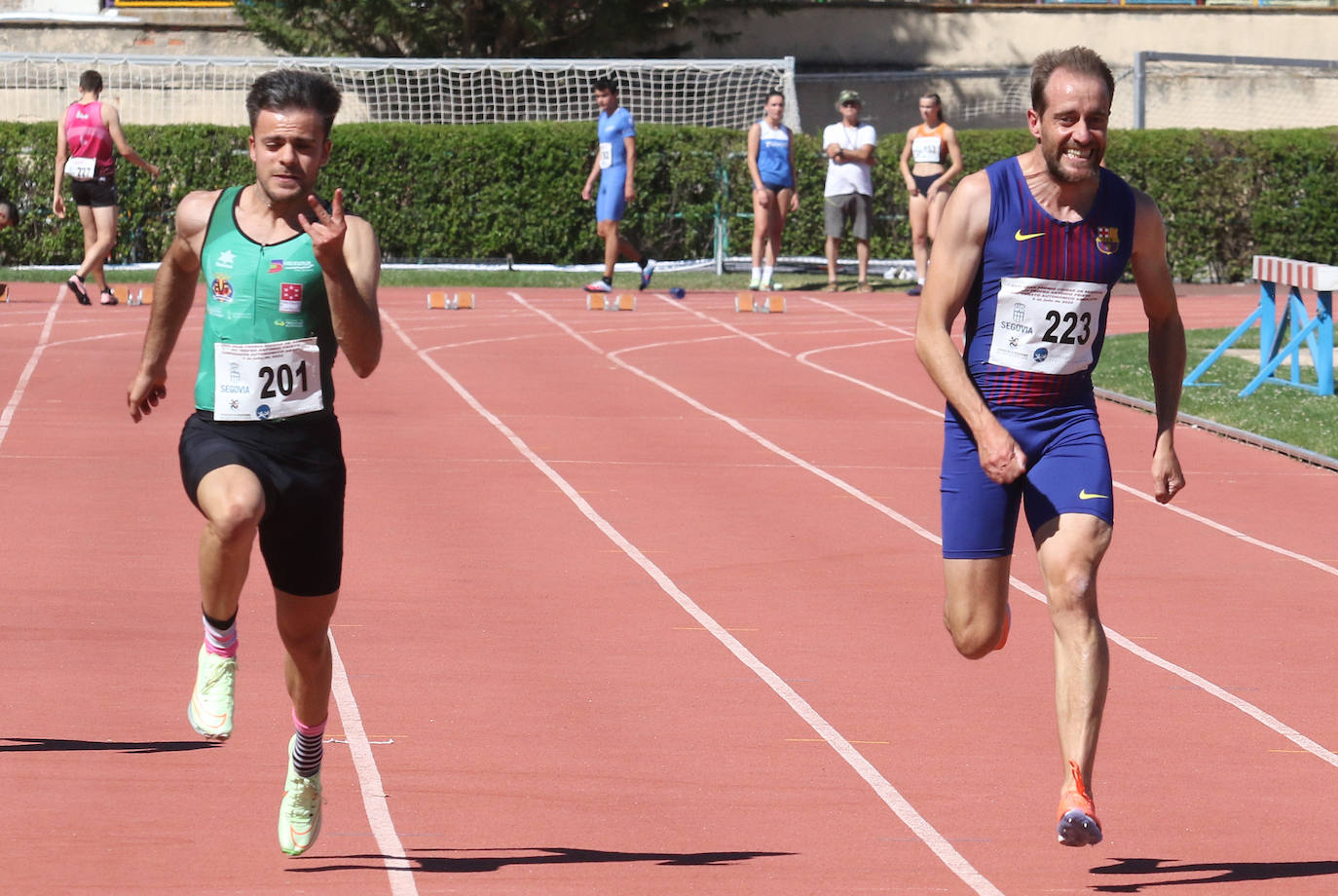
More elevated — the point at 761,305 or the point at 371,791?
the point at 761,305

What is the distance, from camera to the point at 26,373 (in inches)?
552

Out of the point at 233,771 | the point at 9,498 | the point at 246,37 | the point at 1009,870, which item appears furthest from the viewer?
the point at 246,37

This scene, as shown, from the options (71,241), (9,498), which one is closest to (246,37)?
(71,241)

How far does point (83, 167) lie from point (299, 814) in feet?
47.4

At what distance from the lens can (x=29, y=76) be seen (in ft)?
102

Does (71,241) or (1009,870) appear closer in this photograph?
(1009,870)

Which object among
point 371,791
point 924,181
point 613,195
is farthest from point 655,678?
point 924,181

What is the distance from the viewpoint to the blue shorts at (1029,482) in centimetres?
503

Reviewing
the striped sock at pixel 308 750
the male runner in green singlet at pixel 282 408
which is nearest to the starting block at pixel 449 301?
the male runner in green singlet at pixel 282 408

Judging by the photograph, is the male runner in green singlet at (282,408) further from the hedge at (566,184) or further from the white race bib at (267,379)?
the hedge at (566,184)

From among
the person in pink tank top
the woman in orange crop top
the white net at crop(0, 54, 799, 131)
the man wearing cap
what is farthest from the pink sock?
the white net at crop(0, 54, 799, 131)

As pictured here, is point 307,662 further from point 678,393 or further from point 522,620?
point 678,393

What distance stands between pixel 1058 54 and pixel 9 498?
6.24 meters

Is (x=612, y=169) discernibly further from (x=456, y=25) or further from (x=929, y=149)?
(x=456, y=25)
